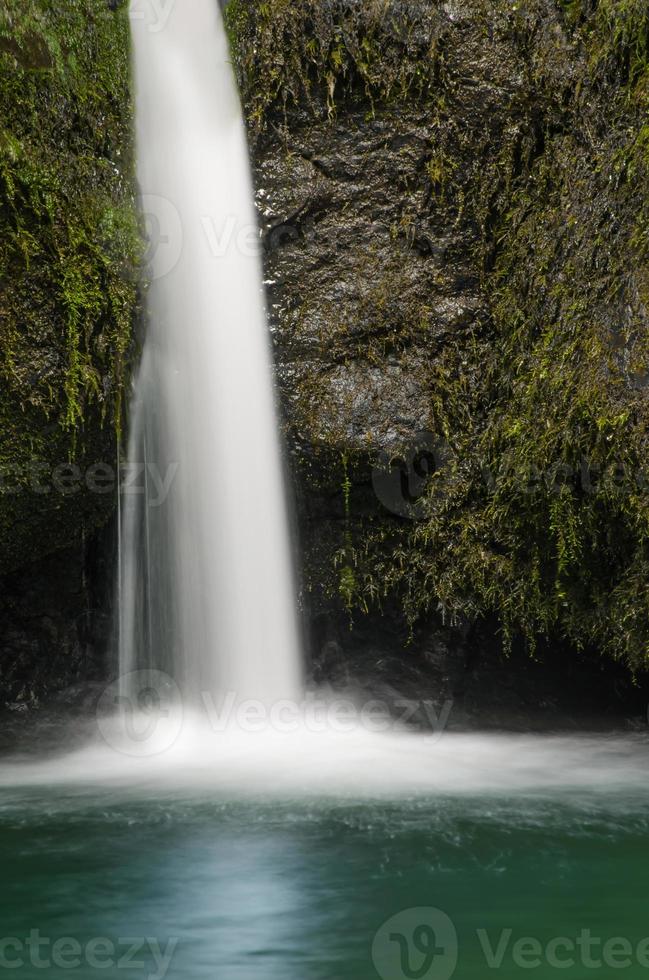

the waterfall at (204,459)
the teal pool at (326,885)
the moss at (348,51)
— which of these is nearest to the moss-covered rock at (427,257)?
the moss at (348,51)

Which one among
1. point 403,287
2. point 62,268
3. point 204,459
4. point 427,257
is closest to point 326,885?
point 204,459

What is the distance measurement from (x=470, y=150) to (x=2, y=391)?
338cm

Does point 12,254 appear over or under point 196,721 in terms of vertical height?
over

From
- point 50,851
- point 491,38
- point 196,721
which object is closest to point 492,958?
point 50,851

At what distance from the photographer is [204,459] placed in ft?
22.7

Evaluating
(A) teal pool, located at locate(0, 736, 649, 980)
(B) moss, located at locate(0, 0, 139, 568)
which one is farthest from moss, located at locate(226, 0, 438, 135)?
(A) teal pool, located at locate(0, 736, 649, 980)

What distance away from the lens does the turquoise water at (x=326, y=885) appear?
3.24 meters

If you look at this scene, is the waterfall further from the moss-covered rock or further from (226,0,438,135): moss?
(226,0,438,135): moss

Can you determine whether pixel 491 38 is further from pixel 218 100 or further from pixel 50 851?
pixel 50 851

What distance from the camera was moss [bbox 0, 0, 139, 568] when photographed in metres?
6.16

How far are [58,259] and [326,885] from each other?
3979 mm

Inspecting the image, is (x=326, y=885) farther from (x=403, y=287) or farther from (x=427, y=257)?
(x=427, y=257)

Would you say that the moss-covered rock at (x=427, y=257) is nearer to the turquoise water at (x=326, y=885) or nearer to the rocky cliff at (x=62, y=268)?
the rocky cliff at (x=62, y=268)

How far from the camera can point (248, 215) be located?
7117 millimetres
